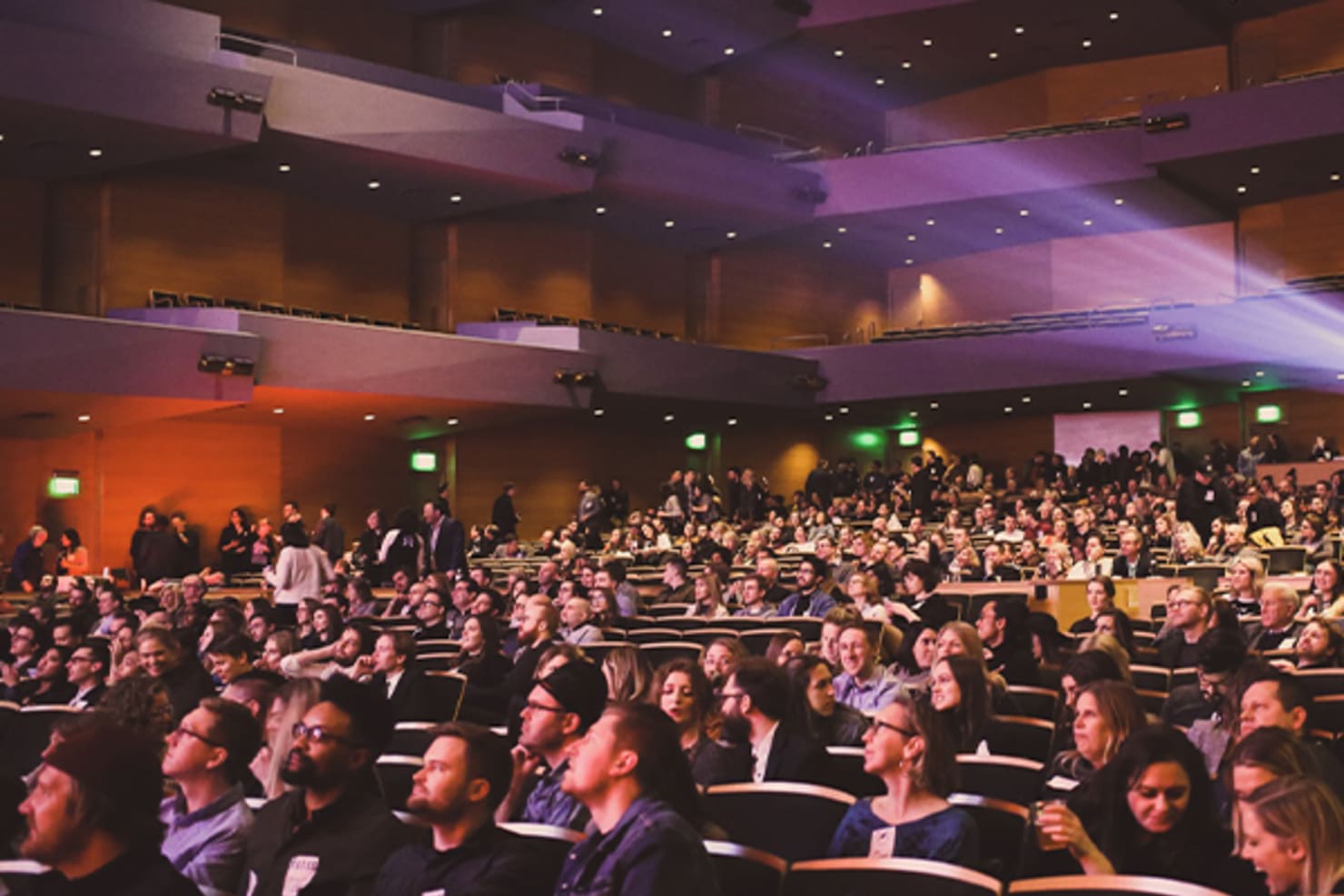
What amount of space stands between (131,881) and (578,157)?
18012 millimetres

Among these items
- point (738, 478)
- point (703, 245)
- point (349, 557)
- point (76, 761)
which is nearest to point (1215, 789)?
point (76, 761)

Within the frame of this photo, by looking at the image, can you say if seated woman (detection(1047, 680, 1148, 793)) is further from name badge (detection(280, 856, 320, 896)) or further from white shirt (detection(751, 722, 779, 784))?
name badge (detection(280, 856, 320, 896))

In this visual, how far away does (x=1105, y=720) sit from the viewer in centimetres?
397

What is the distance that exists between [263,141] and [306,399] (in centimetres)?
332

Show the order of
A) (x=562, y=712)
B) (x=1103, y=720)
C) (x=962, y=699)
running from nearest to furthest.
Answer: (x=562, y=712) < (x=1103, y=720) < (x=962, y=699)

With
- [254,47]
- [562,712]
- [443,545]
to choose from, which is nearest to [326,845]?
[562,712]

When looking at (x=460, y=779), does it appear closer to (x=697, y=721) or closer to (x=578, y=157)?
(x=697, y=721)

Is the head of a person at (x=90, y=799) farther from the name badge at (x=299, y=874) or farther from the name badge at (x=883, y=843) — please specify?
the name badge at (x=883, y=843)

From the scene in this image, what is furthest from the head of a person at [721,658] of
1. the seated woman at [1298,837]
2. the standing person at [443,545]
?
the standing person at [443,545]

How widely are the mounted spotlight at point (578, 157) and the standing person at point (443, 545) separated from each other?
8.19m

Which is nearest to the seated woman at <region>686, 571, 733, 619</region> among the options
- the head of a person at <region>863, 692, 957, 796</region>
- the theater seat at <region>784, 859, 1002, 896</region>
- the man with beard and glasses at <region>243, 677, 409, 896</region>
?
the head of a person at <region>863, 692, 957, 796</region>

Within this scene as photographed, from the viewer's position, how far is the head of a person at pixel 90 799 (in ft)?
8.71

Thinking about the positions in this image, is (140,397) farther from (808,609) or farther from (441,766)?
(441,766)

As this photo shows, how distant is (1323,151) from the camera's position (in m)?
20.5
